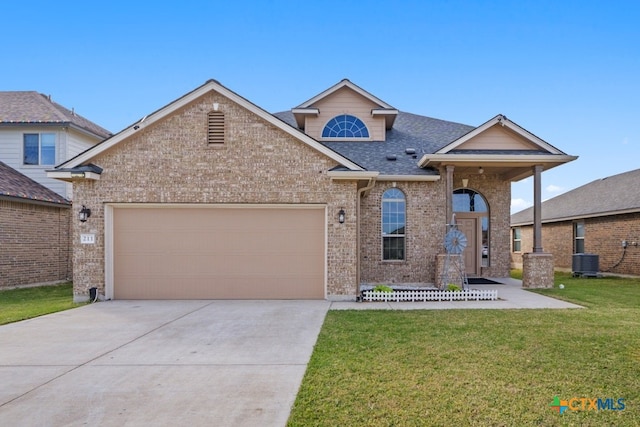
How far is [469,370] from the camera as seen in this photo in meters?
4.77

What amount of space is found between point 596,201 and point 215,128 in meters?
18.5

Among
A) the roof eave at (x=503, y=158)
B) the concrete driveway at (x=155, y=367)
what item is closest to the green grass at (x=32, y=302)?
the concrete driveway at (x=155, y=367)

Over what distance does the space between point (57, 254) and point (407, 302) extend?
13.0 metres

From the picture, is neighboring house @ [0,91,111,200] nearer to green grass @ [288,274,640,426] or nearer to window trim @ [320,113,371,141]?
window trim @ [320,113,371,141]

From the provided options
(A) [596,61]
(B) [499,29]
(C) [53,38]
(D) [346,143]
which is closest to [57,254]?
(C) [53,38]

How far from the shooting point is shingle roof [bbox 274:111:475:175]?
1322 cm

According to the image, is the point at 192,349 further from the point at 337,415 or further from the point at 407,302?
the point at 407,302

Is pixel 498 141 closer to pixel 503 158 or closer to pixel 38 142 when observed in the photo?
pixel 503 158

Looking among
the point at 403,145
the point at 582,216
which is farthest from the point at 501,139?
the point at 582,216

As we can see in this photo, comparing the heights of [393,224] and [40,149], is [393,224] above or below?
below

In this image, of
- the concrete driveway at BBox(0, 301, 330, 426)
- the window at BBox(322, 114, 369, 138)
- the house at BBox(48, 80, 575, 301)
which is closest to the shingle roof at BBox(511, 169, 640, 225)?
the window at BBox(322, 114, 369, 138)

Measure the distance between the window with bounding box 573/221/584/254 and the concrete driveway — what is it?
16.3 m

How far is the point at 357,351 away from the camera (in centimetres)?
558

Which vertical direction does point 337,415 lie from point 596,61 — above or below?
below
